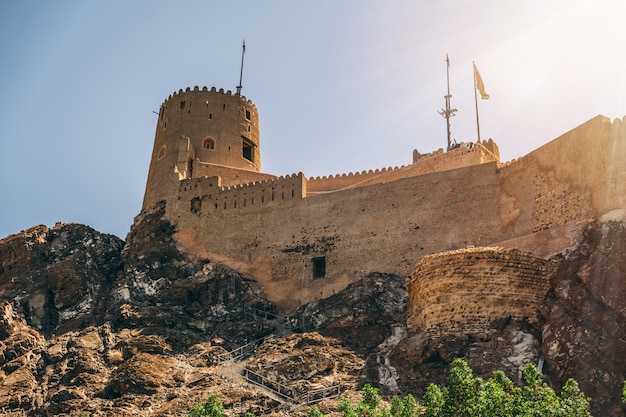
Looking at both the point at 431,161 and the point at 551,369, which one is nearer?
the point at 551,369

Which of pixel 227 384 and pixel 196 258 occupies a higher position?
pixel 196 258

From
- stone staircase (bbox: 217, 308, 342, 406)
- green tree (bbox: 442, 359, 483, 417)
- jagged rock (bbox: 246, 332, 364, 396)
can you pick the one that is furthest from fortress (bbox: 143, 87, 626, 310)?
green tree (bbox: 442, 359, 483, 417)

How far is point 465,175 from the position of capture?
3753cm

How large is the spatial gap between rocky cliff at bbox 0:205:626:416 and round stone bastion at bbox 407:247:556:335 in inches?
13.0

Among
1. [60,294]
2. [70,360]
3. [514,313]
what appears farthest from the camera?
[60,294]

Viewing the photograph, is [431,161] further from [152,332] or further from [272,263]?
[152,332]

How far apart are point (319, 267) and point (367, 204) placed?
11.0 feet

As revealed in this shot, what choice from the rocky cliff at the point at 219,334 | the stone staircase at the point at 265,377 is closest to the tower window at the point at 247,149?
the rocky cliff at the point at 219,334

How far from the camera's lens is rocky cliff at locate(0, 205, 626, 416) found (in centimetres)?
2939

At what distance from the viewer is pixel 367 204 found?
39.4 meters

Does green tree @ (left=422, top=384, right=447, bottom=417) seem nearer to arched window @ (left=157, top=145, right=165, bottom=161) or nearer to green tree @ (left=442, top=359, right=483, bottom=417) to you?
green tree @ (left=442, top=359, right=483, bottom=417)

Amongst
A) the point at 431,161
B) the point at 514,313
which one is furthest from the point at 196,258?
the point at 514,313

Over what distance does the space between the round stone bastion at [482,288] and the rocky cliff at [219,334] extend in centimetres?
33

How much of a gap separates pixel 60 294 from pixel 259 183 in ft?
33.1
